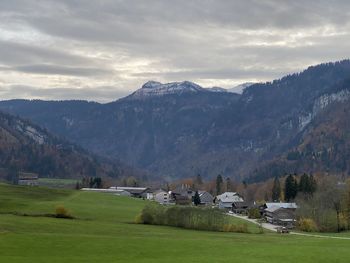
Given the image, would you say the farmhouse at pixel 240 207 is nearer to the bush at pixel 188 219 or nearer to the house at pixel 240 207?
the house at pixel 240 207

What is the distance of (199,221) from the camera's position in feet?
319

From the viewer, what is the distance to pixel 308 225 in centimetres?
11906

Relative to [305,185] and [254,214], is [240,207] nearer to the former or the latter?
[305,185]

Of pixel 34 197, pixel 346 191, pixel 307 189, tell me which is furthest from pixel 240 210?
pixel 34 197

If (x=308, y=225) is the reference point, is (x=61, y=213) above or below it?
above

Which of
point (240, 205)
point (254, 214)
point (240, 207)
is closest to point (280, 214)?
point (254, 214)

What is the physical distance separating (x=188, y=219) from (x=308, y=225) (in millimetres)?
33796

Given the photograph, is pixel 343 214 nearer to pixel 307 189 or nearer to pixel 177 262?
pixel 307 189

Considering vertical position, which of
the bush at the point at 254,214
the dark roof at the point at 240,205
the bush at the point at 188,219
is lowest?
the bush at the point at 254,214

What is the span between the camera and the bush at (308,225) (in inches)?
4673

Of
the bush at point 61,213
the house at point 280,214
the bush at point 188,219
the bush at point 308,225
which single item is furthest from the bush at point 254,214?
the bush at point 61,213

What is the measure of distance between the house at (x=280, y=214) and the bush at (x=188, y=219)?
4138 cm

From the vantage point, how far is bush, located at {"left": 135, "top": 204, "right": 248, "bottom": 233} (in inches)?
3814

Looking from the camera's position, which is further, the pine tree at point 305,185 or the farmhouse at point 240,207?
the farmhouse at point 240,207
